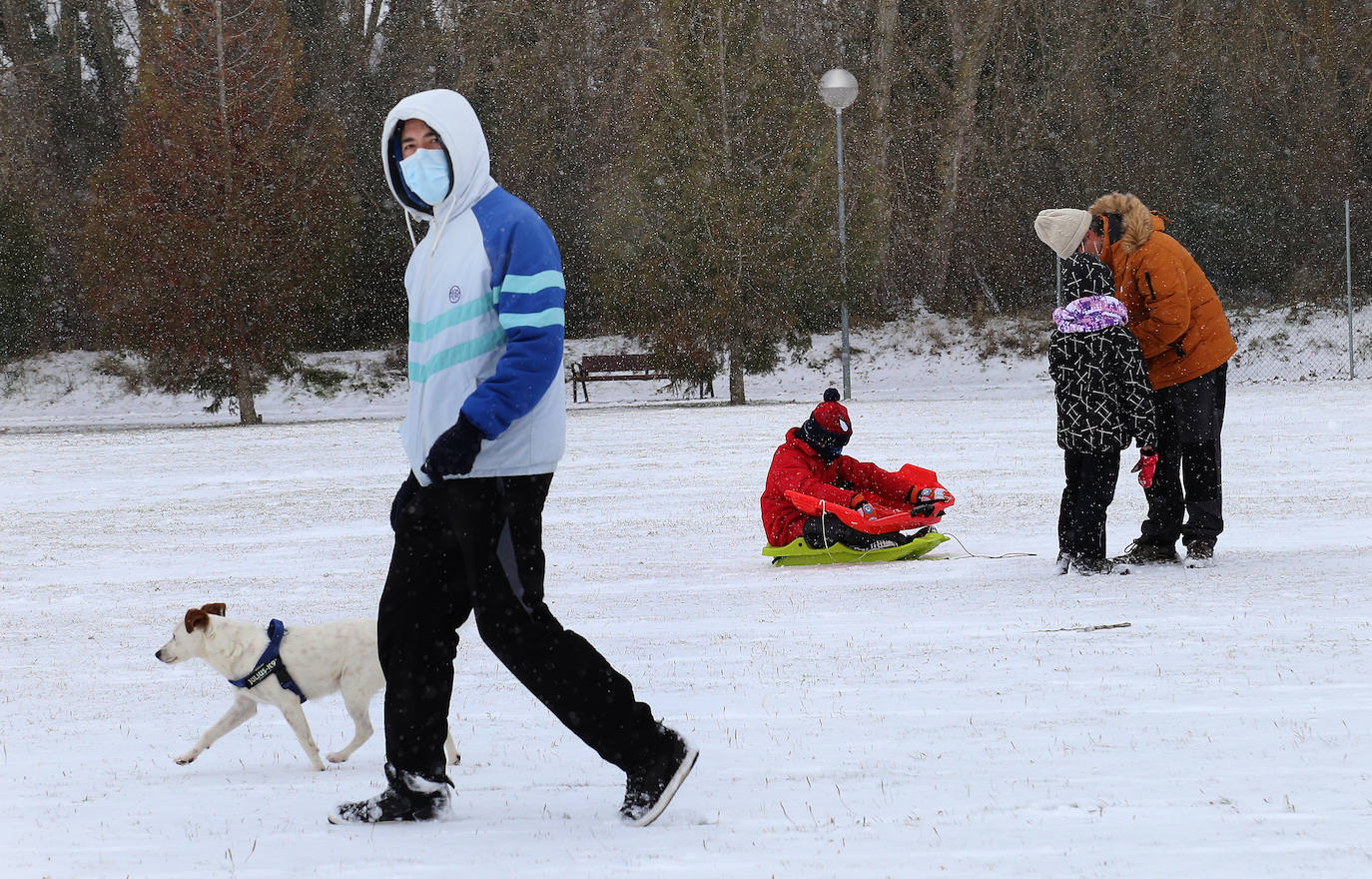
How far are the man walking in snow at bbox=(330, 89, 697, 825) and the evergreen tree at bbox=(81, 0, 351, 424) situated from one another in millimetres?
24846

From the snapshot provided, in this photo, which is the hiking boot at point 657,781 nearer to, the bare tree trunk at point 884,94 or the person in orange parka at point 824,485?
the person in orange parka at point 824,485

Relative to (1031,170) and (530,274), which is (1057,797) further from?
(1031,170)

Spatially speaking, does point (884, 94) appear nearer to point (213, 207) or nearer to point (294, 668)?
point (213, 207)

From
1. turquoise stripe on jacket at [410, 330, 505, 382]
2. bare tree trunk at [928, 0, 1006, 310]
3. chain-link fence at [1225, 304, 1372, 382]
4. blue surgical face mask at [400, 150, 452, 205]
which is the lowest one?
chain-link fence at [1225, 304, 1372, 382]

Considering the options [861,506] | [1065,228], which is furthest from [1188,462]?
[861,506]

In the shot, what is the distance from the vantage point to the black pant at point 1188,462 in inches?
285

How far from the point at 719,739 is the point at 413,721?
1.23 m

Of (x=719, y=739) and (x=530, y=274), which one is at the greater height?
(x=530, y=274)

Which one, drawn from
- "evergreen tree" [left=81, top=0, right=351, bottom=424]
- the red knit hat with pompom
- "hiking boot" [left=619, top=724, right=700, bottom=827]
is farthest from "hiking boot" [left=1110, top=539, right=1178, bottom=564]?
"evergreen tree" [left=81, top=0, right=351, bottom=424]

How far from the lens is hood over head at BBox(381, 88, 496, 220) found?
352 cm

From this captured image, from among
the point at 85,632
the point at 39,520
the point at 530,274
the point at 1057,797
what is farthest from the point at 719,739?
the point at 39,520

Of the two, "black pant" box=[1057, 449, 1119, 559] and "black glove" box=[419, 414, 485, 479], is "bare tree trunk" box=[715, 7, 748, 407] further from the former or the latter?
"black glove" box=[419, 414, 485, 479]

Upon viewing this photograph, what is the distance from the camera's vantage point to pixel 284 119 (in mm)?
27484

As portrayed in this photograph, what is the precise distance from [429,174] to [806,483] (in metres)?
5.40
